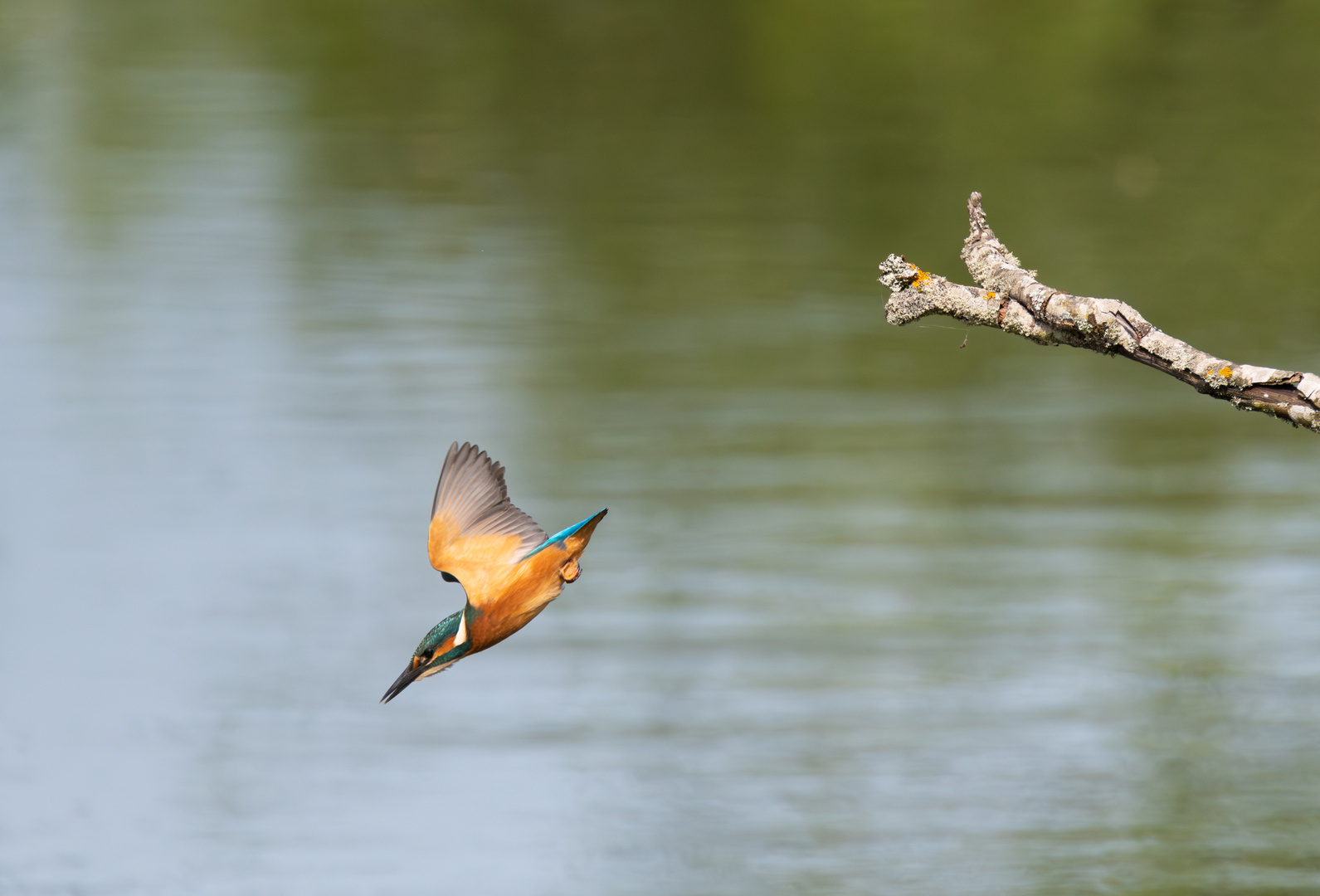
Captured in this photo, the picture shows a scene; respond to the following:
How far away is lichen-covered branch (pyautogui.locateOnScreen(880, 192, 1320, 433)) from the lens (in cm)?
120

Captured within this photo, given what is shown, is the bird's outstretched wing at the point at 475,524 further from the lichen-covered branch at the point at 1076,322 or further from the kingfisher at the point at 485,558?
the lichen-covered branch at the point at 1076,322

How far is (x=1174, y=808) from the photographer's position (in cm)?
555

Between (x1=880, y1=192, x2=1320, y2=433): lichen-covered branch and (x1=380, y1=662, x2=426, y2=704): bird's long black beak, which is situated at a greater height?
(x1=880, y1=192, x2=1320, y2=433): lichen-covered branch

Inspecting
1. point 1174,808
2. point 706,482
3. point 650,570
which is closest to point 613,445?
point 706,482

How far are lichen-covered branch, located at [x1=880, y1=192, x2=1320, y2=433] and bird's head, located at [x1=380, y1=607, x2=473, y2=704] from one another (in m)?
0.45

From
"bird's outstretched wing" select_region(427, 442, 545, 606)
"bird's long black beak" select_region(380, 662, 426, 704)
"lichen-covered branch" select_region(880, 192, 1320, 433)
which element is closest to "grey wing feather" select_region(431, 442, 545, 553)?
"bird's outstretched wing" select_region(427, 442, 545, 606)

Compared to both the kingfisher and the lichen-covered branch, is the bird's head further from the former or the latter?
the lichen-covered branch

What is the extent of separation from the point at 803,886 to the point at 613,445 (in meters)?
2.84

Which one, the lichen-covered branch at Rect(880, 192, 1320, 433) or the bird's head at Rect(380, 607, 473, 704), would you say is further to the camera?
the bird's head at Rect(380, 607, 473, 704)

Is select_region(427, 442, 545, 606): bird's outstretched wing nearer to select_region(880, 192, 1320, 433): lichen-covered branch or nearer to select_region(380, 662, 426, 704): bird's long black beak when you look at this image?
select_region(380, 662, 426, 704): bird's long black beak

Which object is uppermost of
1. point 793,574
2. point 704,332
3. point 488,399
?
point 704,332

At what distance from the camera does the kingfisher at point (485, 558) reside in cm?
137

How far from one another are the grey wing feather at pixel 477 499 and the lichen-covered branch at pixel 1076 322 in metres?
0.36

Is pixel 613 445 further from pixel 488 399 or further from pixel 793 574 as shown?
pixel 793 574
